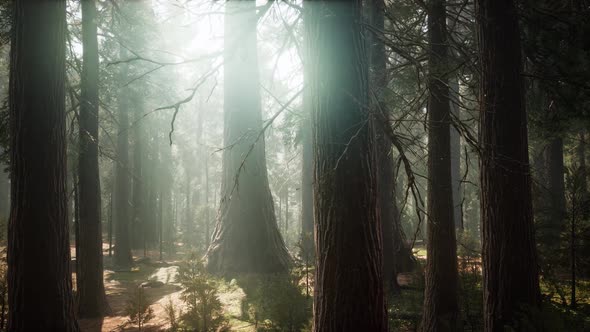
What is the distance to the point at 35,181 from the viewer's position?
5516mm

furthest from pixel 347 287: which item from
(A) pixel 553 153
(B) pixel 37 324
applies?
(A) pixel 553 153

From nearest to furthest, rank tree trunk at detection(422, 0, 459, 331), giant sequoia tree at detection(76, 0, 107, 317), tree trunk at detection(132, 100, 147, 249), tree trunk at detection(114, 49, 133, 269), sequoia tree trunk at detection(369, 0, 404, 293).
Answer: tree trunk at detection(422, 0, 459, 331)
giant sequoia tree at detection(76, 0, 107, 317)
sequoia tree trunk at detection(369, 0, 404, 293)
tree trunk at detection(114, 49, 133, 269)
tree trunk at detection(132, 100, 147, 249)

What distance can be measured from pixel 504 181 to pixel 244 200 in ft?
24.6

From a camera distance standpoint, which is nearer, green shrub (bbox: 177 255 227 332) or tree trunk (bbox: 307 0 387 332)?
tree trunk (bbox: 307 0 387 332)

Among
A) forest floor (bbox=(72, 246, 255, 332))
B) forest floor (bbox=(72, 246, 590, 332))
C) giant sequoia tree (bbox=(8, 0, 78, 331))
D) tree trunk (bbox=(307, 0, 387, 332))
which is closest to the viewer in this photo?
tree trunk (bbox=(307, 0, 387, 332))

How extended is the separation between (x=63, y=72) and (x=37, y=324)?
3.64 metres

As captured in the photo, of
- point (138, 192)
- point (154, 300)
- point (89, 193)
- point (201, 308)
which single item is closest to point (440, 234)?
point (201, 308)

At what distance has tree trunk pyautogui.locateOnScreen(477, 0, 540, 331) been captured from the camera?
5180mm

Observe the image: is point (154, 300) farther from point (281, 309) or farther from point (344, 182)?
point (344, 182)

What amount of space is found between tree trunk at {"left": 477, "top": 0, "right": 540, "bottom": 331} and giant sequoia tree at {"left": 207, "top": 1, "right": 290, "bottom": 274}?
21.9ft

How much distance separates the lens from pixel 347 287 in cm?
369

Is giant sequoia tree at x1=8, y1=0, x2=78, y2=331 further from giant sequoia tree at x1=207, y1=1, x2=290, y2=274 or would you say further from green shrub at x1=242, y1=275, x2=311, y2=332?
giant sequoia tree at x1=207, y1=1, x2=290, y2=274

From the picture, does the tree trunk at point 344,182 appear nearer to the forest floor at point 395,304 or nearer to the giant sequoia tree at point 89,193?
the forest floor at point 395,304

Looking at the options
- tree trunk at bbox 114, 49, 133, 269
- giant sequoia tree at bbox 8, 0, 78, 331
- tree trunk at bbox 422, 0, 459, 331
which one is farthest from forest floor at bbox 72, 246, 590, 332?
tree trunk at bbox 114, 49, 133, 269
